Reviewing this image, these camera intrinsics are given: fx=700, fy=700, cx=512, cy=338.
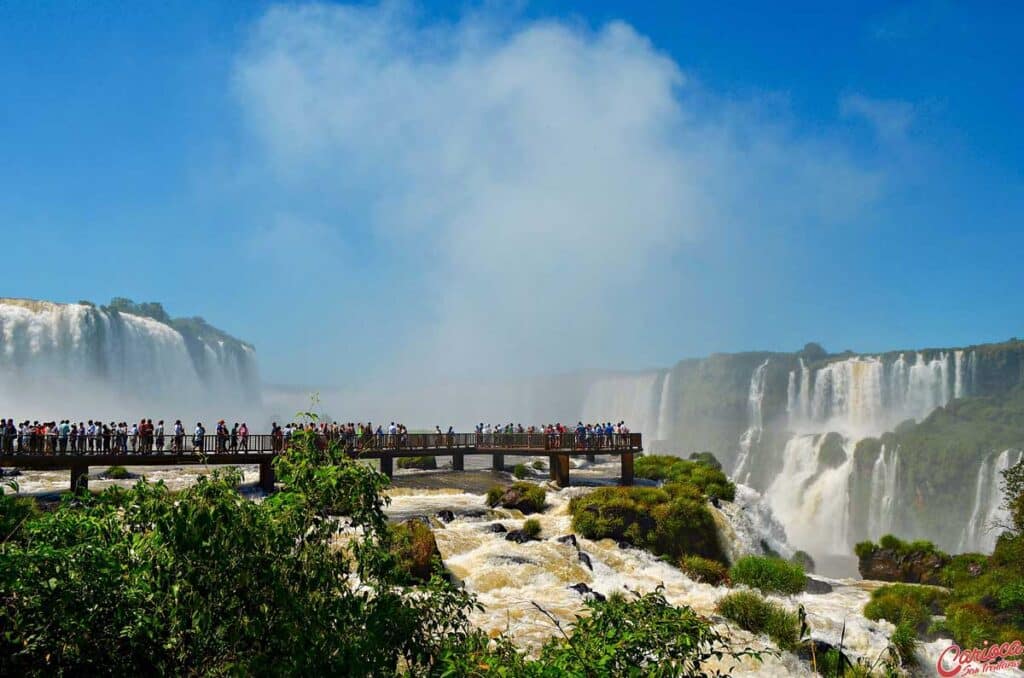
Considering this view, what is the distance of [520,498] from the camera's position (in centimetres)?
2928

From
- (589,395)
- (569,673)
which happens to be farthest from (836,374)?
(569,673)

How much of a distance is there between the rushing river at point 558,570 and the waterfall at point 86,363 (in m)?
44.6

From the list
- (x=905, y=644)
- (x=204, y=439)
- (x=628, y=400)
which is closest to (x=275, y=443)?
(x=204, y=439)

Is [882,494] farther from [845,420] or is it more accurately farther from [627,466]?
[627,466]

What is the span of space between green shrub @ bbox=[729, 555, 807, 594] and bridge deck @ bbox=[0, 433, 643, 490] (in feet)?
41.5

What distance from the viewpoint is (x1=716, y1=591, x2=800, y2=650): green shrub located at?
1681cm

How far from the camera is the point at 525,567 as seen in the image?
68.1 ft

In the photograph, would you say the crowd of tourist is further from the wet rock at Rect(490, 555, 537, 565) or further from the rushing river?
the wet rock at Rect(490, 555, 537, 565)

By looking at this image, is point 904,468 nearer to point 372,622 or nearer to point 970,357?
point 970,357

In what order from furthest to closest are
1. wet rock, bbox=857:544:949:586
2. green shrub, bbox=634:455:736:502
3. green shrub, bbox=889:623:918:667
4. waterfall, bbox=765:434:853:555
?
waterfall, bbox=765:434:853:555 → green shrub, bbox=634:455:736:502 → wet rock, bbox=857:544:949:586 → green shrub, bbox=889:623:918:667

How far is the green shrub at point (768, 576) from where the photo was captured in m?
22.4

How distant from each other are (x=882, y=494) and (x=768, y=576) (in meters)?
43.6

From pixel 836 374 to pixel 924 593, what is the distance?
58.8 meters

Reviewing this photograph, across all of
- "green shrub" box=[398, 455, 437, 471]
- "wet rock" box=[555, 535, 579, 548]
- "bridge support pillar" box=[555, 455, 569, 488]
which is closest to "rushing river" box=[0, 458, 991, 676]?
"wet rock" box=[555, 535, 579, 548]
